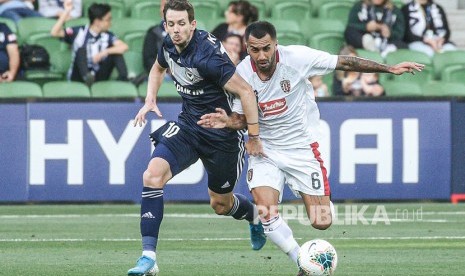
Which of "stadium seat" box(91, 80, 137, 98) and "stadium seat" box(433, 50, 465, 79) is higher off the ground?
"stadium seat" box(433, 50, 465, 79)

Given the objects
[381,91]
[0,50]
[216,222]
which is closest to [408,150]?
[381,91]

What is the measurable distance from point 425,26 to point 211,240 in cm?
758

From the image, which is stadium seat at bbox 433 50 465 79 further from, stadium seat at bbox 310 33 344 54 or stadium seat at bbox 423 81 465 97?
stadium seat at bbox 310 33 344 54

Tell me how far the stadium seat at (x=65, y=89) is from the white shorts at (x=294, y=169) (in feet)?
20.5

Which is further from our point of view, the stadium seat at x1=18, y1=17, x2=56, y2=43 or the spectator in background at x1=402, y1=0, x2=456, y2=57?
the spectator in background at x1=402, y1=0, x2=456, y2=57

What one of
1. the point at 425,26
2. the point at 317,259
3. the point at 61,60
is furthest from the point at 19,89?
the point at 317,259

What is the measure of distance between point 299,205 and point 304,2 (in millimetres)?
4639

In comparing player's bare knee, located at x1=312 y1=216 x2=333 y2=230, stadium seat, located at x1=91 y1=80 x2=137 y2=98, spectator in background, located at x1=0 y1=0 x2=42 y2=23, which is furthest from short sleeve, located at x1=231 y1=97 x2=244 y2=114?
spectator in background, located at x1=0 y1=0 x2=42 y2=23

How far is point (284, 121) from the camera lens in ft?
30.0

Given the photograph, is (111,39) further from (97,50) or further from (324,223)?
(324,223)

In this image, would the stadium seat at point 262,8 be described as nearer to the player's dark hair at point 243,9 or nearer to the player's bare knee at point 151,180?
the player's dark hair at point 243,9

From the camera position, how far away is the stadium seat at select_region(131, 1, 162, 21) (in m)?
17.8

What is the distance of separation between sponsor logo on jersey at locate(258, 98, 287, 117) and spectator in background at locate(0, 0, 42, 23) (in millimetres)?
8653

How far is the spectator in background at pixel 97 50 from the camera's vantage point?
1588 cm
